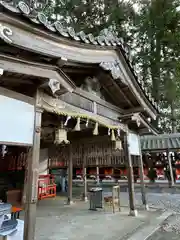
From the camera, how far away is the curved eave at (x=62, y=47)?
9.39ft

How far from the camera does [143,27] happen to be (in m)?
15.8

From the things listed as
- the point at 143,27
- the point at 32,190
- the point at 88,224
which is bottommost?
the point at 88,224

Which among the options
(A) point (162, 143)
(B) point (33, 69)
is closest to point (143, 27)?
(A) point (162, 143)

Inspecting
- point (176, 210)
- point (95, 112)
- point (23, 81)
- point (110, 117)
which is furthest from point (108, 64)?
point (176, 210)

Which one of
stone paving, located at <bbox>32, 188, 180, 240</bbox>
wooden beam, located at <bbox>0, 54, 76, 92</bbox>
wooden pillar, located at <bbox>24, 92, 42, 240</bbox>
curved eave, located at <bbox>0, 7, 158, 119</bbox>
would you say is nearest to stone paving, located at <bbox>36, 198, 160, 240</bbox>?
stone paving, located at <bbox>32, 188, 180, 240</bbox>

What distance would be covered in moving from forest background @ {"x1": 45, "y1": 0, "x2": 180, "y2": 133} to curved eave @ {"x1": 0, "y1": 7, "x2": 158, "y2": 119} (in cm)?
1011

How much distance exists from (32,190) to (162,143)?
514 inches

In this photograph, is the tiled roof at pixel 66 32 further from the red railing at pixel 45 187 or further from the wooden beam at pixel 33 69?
the red railing at pixel 45 187

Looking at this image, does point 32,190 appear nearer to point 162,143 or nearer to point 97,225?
point 97,225

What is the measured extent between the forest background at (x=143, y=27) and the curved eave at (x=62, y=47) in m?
10.1

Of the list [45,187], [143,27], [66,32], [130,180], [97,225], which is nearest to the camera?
[66,32]

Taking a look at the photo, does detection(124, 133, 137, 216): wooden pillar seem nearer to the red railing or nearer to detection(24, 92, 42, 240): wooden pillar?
detection(24, 92, 42, 240): wooden pillar

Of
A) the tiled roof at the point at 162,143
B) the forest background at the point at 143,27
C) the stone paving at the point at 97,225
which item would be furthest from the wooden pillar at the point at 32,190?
the forest background at the point at 143,27

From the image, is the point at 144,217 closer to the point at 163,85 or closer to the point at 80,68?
the point at 80,68
